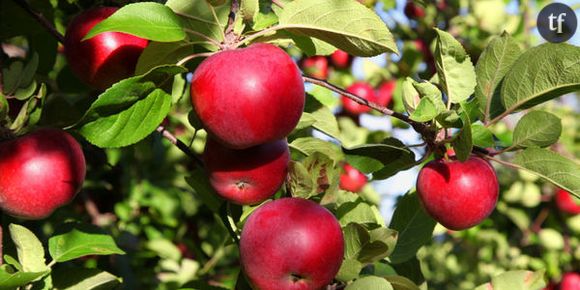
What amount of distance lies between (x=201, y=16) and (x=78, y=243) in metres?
0.52

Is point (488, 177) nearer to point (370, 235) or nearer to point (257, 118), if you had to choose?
point (370, 235)

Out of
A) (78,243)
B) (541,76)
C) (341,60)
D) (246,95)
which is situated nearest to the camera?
(246,95)

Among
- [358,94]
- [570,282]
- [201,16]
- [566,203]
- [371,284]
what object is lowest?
[570,282]

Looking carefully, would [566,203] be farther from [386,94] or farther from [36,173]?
[36,173]

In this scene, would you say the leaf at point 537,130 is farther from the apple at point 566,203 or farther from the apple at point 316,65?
Answer: the apple at point 566,203

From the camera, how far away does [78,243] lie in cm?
128

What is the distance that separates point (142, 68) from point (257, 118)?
0.82 ft

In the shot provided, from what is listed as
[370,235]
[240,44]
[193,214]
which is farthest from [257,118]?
[193,214]

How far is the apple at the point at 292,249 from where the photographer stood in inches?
39.2

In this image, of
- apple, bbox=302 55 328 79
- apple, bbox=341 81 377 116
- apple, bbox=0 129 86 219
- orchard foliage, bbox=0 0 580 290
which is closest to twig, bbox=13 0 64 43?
orchard foliage, bbox=0 0 580 290

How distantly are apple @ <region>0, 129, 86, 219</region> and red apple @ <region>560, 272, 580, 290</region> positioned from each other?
8.76ft

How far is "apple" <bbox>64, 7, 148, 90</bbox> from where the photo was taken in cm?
117

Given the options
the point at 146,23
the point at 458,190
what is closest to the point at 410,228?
the point at 458,190

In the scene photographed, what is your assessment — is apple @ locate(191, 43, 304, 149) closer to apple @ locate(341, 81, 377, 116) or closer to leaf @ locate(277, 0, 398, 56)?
leaf @ locate(277, 0, 398, 56)
